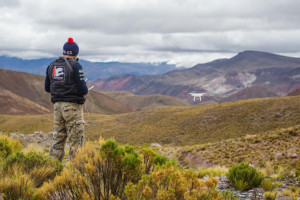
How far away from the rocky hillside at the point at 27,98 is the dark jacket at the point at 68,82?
94437 mm

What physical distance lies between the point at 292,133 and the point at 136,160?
14.1m

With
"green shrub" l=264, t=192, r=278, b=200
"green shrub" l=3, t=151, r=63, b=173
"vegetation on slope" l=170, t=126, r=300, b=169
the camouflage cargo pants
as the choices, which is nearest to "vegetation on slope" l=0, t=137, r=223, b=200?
"green shrub" l=3, t=151, r=63, b=173

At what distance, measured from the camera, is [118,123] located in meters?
45.2

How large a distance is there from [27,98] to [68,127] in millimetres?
131136

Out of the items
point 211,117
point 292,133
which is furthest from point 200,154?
point 211,117

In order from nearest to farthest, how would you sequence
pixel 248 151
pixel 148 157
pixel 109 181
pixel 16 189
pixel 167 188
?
1. pixel 167 188
2. pixel 16 189
3. pixel 109 181
4. pixel 148 157
5. pixel 248 151

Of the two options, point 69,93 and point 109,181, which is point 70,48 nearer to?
point 69,93

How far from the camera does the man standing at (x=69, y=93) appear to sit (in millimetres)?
5707

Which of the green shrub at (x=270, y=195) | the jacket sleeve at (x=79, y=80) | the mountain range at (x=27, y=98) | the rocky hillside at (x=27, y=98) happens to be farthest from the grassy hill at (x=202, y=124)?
the rocky hillside at (x=27, y=98)

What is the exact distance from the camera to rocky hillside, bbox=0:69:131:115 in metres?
95.6

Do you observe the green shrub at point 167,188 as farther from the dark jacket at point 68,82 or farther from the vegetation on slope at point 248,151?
the vegetation on slope at point 248,151

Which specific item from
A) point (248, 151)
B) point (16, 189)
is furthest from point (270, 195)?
point (248, 151)

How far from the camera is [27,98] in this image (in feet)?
409

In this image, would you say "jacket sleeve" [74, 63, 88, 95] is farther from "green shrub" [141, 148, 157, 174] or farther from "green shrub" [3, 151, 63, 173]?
"green shrub" [141, 148, 157, 174]
